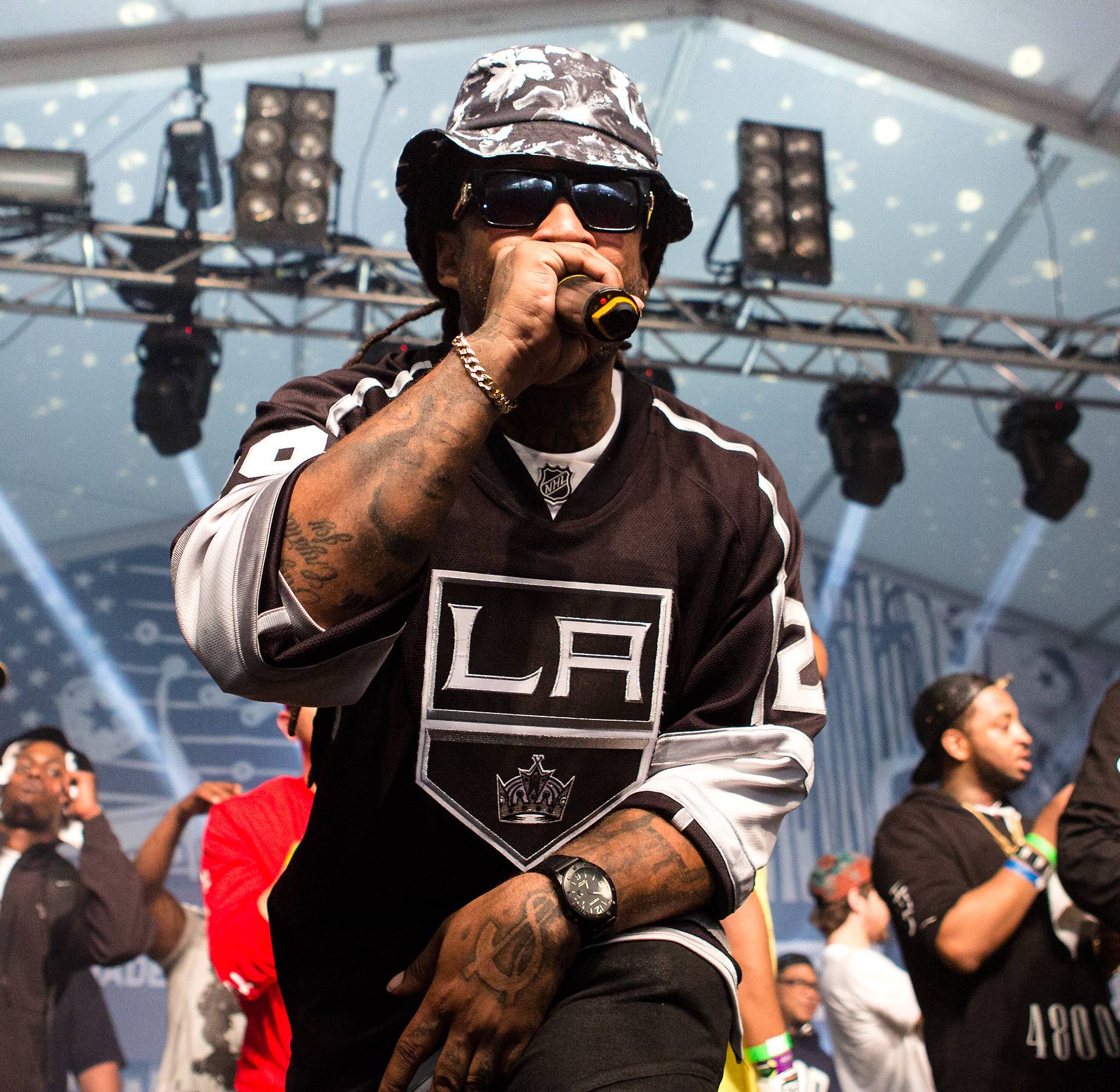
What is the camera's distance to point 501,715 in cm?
120

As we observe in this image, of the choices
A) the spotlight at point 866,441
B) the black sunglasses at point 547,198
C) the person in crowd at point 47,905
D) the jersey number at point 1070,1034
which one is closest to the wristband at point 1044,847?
the jersey number at point 1070,1034

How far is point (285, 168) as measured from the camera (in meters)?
5.77

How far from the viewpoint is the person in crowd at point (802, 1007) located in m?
5.21

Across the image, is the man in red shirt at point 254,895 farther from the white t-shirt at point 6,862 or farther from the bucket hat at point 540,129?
the white t-shirt at point 6,862

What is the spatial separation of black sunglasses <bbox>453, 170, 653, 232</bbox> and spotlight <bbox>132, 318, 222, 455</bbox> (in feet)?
16.3

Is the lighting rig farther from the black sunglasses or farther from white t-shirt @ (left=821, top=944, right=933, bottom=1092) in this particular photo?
the black sunglasses

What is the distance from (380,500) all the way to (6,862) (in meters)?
3.79

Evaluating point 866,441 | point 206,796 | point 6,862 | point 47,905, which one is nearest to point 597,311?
point 206,796

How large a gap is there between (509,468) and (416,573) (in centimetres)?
27

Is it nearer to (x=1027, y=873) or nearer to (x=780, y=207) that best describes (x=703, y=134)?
(x=780, y=207)

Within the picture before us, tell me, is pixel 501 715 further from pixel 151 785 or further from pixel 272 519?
pixel 151 785

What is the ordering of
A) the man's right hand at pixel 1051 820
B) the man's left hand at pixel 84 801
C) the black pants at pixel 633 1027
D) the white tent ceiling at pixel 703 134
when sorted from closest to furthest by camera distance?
1. the black pants at pixel 633 1027
2. the man's right hand at pixel 1051 820
3. the man's left hand at pixel 84 801
4. the white tent ceiling at pixel 703 134

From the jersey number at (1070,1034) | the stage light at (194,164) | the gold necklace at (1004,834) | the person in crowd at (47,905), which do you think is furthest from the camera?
the stage light at (194,164)

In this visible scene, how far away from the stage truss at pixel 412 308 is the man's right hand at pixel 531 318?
4.57m
